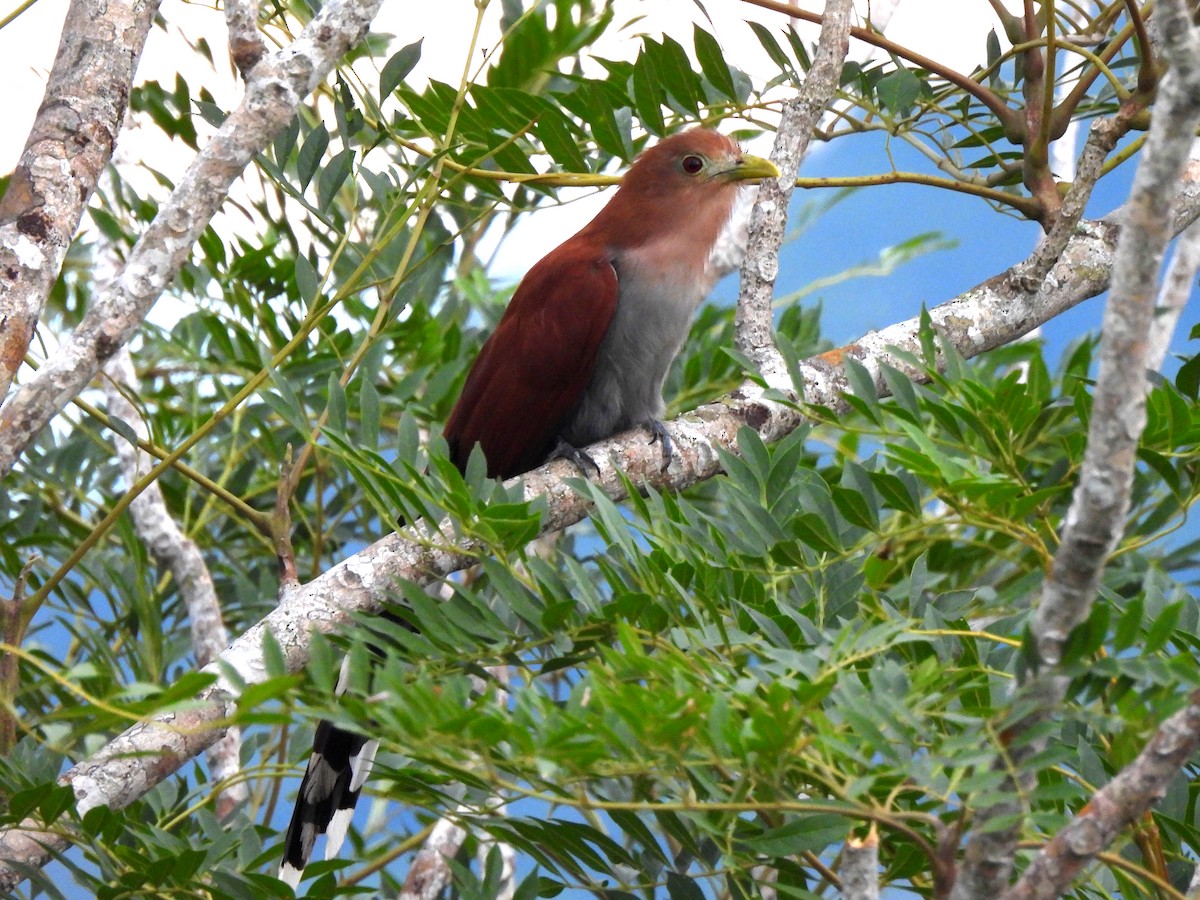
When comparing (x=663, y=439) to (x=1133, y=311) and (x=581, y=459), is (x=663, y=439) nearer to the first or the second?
(x=581, y=459)

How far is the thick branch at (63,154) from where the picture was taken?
1583mm

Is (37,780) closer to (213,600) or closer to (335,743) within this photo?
(335,743)

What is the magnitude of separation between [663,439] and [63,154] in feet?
3.88

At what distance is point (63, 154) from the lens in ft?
5.54

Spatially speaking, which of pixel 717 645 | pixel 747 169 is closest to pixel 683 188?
pixel 747 169

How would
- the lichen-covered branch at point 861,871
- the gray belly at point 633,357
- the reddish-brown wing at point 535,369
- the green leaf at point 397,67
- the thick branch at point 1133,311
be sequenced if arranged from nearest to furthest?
the thick branch at point 1133,311
the lichen-covered branch at point 861,871
the green leaf at point 397,67
the reddish-brown wing at point 535,369
the gray belly at point 633,357

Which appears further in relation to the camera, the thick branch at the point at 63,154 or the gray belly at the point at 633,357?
the gray belly at the point at 633,357

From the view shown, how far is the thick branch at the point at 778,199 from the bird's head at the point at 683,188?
77 centimetres

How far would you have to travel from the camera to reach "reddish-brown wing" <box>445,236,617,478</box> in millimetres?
2803

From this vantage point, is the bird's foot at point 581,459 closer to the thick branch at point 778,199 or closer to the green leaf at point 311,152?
the thick branch at point 778,199

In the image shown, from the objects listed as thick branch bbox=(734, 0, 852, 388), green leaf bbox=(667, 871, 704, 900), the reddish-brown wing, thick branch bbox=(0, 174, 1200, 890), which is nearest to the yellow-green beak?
the reddish-brown wing

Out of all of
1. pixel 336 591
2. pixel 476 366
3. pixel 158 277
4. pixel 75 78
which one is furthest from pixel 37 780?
pixel 476 366

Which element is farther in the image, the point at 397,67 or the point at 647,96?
the point at 647,96

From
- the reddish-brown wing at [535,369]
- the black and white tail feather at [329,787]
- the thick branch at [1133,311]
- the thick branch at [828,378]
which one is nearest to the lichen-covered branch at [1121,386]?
the thick branch at [1133,311]
